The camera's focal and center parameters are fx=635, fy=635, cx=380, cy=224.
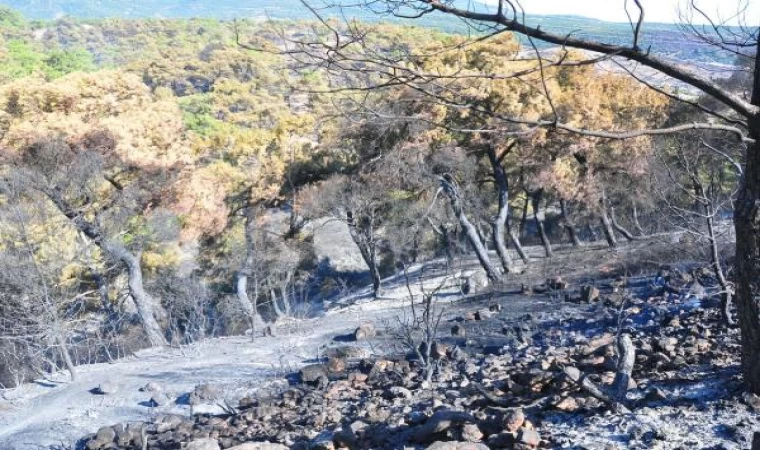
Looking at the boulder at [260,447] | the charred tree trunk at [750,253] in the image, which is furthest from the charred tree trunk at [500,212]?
the charred tree trunk at [750,253]

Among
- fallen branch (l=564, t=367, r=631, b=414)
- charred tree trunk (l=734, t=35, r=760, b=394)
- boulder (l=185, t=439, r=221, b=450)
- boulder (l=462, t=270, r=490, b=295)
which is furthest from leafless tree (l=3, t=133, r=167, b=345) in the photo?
charred tree trunk (l=734, t=35, r=760, b=394)

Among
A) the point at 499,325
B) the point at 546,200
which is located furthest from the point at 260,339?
the point at 546,200

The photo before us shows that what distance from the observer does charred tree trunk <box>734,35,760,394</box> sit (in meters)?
3.61

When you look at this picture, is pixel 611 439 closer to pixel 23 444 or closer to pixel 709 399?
pixel 709 399

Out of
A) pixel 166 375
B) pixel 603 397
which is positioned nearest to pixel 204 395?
pixel 166 375

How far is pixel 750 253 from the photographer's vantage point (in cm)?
372

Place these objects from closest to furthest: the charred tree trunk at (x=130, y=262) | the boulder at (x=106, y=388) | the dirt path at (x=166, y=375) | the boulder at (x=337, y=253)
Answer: the dirt path at (x=166, y=375)
the boulder at (x=106, y=388)
the charred tree trunk at (x=130, y=262)
the boulder at (x=337, y=253)

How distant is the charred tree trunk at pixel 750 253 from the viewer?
361cm

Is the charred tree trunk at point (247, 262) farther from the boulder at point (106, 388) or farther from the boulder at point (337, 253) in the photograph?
the boulder at point (337, 253)

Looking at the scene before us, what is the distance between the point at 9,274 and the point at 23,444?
5.69 metres

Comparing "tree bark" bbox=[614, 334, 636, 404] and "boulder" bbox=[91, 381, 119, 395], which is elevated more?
"tree bark" bbox=[614, 334, 636, 404]

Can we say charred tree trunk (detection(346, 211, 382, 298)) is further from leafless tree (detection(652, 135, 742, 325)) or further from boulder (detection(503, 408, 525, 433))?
boulder (detection(503, 408, 525, 433))

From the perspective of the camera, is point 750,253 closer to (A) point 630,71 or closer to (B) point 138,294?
(A) point 630,71

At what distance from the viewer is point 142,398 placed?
357 inches
